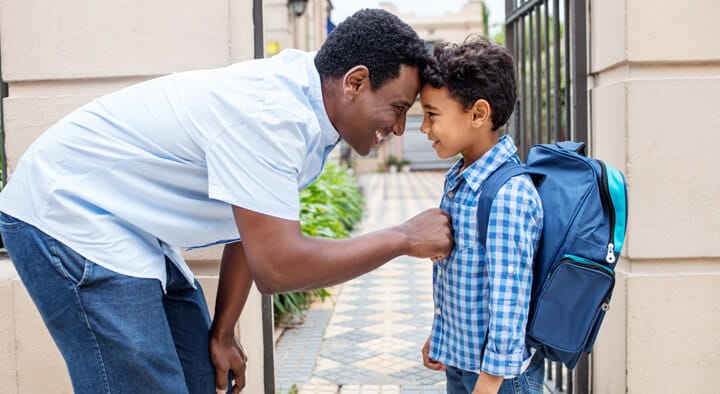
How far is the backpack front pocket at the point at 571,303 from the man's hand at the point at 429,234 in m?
0.31

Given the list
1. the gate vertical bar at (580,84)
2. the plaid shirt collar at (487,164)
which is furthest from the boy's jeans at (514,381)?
the gate vertical bar at (580,84)

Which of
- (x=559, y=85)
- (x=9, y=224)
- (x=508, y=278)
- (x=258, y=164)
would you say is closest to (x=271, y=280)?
(x=258, y=164)

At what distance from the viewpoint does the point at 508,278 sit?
6.96 feet

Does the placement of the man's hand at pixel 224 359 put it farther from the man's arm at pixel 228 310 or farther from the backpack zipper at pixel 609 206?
the backpack zipper at pixel 609 206

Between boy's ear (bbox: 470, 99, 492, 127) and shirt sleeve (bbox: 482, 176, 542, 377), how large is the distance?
0.80 feet

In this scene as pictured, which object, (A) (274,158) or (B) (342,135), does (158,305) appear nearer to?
(A) (274,158)

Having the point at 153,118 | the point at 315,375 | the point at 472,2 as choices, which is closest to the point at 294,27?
the point at 315,375

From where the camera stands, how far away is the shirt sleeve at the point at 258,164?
76.0 inches

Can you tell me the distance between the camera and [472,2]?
140ft

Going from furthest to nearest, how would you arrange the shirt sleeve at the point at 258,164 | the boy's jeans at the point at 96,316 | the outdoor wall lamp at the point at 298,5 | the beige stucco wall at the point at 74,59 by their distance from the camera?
the outdoor wall lamp at the point at 298,5 < the beige stucco wall at the point at 74,59 < the boy's jeans at the point at 96,316 < the shirt sleeve at the point at 258,164

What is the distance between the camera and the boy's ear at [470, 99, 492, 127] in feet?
7.45

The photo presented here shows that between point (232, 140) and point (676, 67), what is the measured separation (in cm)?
207

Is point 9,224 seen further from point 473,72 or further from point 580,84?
point 580,84

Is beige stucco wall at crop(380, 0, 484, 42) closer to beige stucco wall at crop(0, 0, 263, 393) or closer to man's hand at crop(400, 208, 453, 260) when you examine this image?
beige stucco wall at crop(0, 0, 263, 393)
